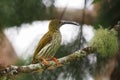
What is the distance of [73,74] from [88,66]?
4cm

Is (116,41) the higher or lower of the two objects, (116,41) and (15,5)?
the lower

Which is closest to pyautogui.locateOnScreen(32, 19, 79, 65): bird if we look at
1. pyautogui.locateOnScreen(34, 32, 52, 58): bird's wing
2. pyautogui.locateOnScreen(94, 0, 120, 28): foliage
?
pyautogui.locateOnScreen(34, 32, 52, 58): bird's wing

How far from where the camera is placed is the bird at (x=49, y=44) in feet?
4.89

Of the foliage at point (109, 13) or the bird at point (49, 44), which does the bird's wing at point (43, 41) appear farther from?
the foliage at point (109, 13)

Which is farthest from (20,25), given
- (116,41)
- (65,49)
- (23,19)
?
(116,41)

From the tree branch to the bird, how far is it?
0.04 feet

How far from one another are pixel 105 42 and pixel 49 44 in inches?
4.9

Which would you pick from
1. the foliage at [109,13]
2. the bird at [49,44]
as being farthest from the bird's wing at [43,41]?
the foliage at [109,13]

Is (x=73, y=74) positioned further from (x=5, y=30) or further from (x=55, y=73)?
(x=5, y=30)

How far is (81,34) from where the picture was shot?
1614 mm

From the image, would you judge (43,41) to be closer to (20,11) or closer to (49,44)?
(49,44)

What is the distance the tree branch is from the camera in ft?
4.70

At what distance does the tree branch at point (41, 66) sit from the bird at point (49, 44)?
13 mm

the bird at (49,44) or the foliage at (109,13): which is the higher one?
the foliage at (109,13)
